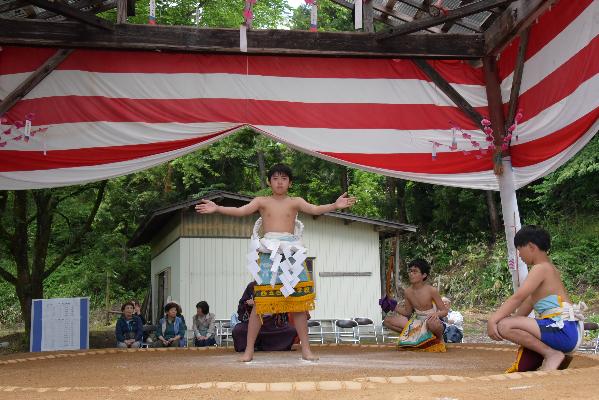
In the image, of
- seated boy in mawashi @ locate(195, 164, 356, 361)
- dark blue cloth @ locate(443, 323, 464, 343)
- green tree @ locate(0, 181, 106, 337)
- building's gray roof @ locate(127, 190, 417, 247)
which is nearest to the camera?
seated boy in mawashi @ locate(195, 164, 356, 361)

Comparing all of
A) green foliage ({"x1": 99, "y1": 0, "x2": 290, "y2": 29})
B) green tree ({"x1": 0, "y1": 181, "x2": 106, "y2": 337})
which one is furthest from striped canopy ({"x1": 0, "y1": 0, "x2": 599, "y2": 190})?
green tree ({"x1": 0, "y1": 181, "x2": 106, "y2": 337})

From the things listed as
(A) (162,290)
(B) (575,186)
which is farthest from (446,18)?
(B) (575,186)

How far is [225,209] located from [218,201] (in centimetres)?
594

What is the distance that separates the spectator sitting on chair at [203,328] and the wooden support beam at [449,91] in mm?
3298

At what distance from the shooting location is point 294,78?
568 cm

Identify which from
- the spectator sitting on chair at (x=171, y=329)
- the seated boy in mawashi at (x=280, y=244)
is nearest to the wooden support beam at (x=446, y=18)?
the seated boy in mawashi at (x=280, y=244)

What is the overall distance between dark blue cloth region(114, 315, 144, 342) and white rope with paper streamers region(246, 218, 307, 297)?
121 inches

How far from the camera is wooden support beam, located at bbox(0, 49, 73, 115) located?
533 centimetres

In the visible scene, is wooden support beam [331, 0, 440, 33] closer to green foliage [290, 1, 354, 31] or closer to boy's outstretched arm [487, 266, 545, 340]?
boy's outstretched arm [487, 266, 545, 340]

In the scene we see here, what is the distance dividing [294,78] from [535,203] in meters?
11.5

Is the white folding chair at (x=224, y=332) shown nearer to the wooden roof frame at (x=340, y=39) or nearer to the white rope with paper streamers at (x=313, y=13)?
the wooden roof frame at (x=340, y=39)

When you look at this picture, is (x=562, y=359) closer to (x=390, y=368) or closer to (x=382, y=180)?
(x=390, y=368)

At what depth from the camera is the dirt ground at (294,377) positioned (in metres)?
2.37

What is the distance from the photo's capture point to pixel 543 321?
3168 mm
